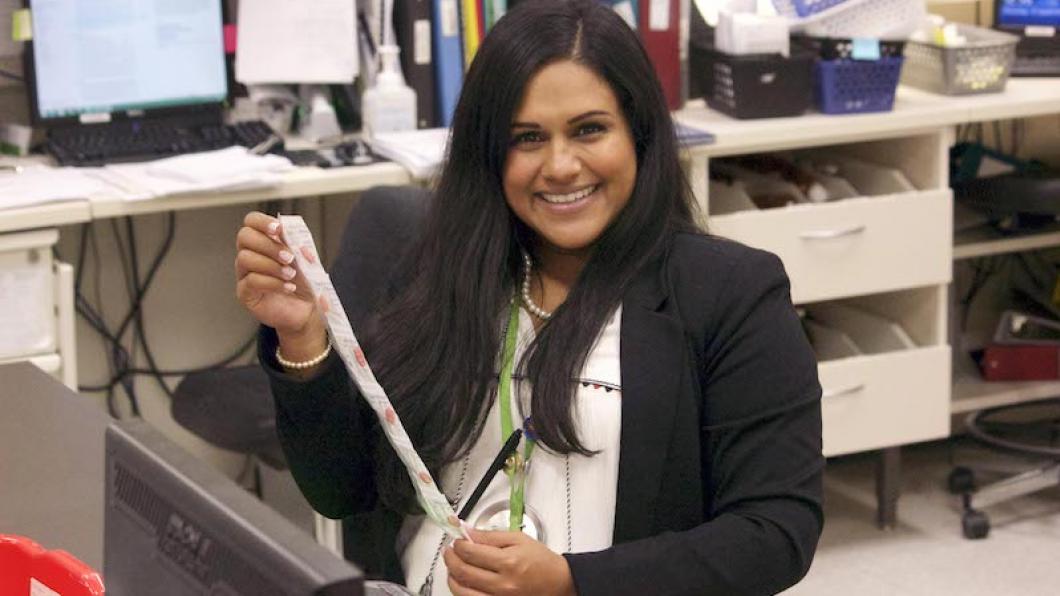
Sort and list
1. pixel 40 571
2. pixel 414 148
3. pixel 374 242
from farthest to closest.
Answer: pixel 414 148, pixel 374 242, pixel 40 571

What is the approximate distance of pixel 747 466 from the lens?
1636mm

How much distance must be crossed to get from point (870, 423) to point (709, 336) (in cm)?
145

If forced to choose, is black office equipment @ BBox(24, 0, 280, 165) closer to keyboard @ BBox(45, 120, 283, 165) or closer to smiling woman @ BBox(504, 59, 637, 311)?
keyboard @ BBox(45, 120, 283, 165)

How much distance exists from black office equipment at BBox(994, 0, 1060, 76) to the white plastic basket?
0.40m

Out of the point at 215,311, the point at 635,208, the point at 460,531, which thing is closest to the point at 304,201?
the point at 215,311

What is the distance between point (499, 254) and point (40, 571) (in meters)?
0.63

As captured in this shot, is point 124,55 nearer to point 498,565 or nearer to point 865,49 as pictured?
point 865,49

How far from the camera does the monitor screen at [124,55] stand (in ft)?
9.33

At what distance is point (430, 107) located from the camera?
2.99 m

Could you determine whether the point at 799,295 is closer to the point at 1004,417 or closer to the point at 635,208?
the point at 1004,417

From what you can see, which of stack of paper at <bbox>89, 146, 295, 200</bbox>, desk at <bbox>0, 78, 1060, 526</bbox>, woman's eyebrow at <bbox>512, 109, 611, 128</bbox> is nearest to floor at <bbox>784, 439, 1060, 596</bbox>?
desk at <bbox>0, 78, 1060, 526</bbox>

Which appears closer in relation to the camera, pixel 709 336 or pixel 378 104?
pixel 709 336

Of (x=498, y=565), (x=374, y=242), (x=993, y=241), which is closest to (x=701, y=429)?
(x=498, y=565)

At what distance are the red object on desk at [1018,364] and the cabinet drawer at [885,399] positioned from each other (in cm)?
44
